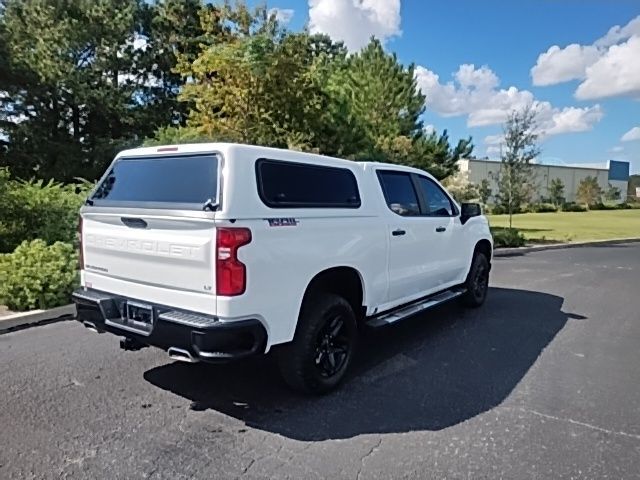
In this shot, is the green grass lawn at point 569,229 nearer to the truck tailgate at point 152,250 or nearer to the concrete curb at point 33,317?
the concrete curb at point 33,317

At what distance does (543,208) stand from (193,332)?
46.2 metres

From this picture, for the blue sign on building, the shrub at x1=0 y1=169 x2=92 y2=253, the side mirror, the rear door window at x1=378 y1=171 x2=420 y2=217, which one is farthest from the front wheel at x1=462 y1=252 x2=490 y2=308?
the blue sign on building

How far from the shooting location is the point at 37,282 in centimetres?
632

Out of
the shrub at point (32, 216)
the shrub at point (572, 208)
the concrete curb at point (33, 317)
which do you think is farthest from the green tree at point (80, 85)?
the shrub at point (572, 208)

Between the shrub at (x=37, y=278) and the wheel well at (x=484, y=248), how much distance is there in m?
5.56

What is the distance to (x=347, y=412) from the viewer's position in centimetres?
381

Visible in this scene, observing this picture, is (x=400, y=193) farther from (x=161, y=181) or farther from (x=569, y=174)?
(x=569, y=174)

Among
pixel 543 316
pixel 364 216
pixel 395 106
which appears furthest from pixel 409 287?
pixel 395 106

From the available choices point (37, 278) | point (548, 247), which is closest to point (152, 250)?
point (37, 278)

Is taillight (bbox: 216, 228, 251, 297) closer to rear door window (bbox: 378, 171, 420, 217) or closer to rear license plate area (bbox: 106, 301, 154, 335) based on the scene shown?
rear license plate area (bbox: 106, 301, 154, 335)

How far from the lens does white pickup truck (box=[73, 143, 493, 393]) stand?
10.9 ft

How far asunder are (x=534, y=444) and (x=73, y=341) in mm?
4543

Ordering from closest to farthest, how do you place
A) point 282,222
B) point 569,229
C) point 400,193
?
point 282,222, point 400,193, point 569,229

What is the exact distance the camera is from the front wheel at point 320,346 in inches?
152
